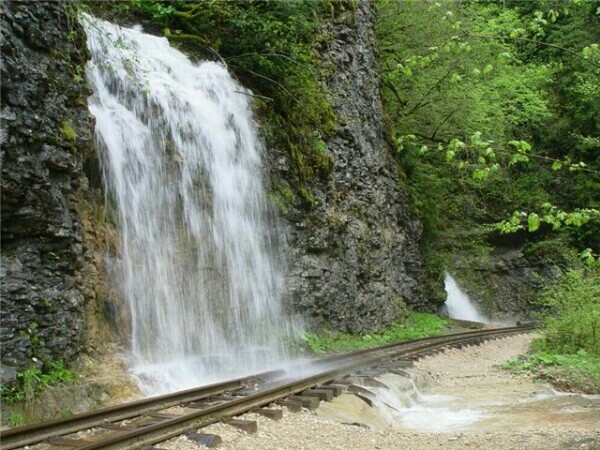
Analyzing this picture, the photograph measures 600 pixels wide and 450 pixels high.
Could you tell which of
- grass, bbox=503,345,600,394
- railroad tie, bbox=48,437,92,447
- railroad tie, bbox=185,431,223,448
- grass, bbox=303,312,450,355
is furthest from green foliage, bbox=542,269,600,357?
railroad tie, bbox=48,437,92,447

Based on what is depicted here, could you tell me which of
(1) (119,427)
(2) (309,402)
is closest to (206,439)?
(1) (119,427)

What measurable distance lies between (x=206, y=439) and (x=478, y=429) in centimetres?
373

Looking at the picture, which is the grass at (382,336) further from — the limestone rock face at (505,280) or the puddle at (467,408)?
the limestone rock face at (505,280)

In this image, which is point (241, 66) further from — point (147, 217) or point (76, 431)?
point (76, 431)

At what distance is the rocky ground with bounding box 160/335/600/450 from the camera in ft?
20.8

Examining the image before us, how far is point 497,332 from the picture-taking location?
21.6m

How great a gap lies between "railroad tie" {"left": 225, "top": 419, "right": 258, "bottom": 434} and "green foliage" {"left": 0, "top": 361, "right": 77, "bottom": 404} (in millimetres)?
2637

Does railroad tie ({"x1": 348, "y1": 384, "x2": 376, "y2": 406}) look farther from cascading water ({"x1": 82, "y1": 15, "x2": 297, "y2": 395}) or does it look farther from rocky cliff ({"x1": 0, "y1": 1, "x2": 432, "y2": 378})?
rocky cliff ({"x1": 0, "y1": 1, "x2": 432, "y2": 378})

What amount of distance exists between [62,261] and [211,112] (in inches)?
265

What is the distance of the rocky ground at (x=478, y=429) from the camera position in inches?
250

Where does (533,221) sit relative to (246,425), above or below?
above

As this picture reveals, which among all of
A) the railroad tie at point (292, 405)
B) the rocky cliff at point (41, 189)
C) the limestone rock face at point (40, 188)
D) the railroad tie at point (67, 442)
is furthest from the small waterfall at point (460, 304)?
the railroad tie at point (67, 442)

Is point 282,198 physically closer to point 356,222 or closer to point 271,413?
point 356,222

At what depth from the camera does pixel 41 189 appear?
859cm
